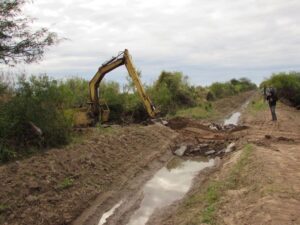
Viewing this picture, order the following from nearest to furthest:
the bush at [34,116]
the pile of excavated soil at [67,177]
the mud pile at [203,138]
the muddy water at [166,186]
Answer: the pile of excavated soil at [67,177] → the muddy water at [166,186] → the bush at [34,116] → the mud pile at [203,138]

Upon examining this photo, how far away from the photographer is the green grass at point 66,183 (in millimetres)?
11953

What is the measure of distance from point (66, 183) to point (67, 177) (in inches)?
19.3

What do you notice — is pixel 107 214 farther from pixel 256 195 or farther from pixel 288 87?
pixel 288 87

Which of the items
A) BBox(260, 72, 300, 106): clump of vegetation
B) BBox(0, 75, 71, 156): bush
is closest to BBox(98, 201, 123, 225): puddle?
BBox(0, 75, 71, 156): bush

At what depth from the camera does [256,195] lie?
990 centimetres

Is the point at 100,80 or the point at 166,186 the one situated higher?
the point at 100,80

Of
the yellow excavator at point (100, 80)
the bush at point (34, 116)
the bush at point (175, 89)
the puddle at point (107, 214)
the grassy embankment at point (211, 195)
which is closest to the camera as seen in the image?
the grassy embankment at point (211, 195)

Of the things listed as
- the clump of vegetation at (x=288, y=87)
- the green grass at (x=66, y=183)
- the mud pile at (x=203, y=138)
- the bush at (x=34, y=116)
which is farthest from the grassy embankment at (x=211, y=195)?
the clump of vegetation at (x=288, y=87)

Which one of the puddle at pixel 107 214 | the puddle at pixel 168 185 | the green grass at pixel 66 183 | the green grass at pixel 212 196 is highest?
the green grass at pixel 66 183

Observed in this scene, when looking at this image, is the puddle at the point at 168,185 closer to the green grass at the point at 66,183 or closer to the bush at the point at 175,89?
the green grass at the point at 66,183

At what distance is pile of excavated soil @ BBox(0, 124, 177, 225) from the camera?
1034 cm

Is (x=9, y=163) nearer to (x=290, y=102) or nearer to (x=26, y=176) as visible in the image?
(x=26, y=176)

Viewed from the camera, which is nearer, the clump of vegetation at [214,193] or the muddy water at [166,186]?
the clump of vegetation at [214,193]

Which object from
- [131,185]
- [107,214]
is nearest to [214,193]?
[107,214]
